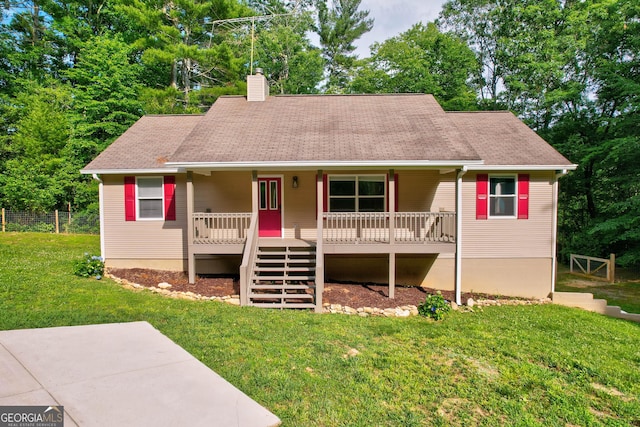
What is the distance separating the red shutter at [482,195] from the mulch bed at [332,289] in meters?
2.41

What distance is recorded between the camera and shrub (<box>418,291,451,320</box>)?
26.3 ft

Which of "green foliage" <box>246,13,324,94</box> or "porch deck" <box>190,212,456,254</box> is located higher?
"green foliage" <box>246,13,324,94</box>

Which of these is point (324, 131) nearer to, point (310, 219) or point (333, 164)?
point (333, 164)

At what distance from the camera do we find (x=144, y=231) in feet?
36.2

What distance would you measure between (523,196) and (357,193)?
15.8 ft

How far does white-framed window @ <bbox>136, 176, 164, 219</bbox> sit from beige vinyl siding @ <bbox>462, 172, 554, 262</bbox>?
8.97 m

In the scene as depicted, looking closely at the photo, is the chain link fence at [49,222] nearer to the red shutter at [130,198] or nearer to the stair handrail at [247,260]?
the red shutter at [130,198]

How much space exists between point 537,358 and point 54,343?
7074 millimetres

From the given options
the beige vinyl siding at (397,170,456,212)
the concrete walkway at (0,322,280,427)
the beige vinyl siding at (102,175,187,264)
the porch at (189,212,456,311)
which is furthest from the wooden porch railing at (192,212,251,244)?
the beige vinyl siding at (397,170,456,212)

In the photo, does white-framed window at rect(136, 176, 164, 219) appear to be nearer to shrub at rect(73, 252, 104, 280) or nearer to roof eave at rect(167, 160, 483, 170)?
shrub at rect(73, 252, 104, 280)

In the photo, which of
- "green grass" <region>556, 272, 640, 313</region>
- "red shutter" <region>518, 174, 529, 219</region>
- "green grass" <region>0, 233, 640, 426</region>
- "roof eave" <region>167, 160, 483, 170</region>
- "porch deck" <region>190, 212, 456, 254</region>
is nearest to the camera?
"green grass" <region>0, 233, 640, 426</region>

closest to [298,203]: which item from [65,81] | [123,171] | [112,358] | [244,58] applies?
[123,171]

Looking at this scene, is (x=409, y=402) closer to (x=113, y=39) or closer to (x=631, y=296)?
(x=631, y=296)

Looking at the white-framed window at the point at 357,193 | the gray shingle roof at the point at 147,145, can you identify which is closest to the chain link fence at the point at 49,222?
the gray shingle roof at the point at 147,145
